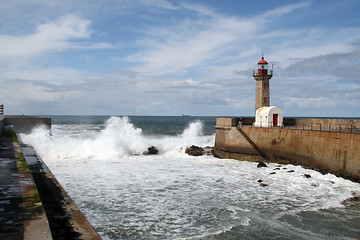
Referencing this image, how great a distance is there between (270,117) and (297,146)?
3.86 metres

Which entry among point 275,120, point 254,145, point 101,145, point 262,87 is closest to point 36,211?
point 254,145

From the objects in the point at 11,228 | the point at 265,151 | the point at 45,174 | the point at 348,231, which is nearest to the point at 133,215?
the point at 45,174

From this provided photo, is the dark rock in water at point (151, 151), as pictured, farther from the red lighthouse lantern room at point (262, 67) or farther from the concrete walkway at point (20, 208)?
the concrete walkway at point (20, 208)

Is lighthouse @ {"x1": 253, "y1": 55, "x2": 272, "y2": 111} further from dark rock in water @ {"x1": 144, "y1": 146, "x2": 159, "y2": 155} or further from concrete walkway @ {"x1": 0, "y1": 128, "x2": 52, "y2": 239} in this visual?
concrete walkway @ {"x1": 0, "y1": 128, "x2": 52, "y2": 239}

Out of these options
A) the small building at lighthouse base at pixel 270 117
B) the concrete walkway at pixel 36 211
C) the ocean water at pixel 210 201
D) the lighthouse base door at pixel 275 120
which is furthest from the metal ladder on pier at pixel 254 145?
the concrete walkway at pixel 36 211

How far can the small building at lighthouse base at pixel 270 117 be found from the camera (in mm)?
16750

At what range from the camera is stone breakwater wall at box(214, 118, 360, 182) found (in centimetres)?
1046

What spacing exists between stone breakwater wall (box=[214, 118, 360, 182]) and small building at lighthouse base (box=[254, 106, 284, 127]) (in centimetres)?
172

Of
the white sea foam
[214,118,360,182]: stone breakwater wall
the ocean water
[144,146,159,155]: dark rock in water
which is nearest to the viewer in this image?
the ocean water

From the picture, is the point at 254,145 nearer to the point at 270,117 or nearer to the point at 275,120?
the point at 270,117

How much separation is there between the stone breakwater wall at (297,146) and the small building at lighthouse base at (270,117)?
1.72 m

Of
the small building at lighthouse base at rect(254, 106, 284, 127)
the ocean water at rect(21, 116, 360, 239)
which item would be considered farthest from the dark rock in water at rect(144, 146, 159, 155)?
the small building at lighthouse base at rect(254, 106, 284, 127)

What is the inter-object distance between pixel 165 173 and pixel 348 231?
6.93 m

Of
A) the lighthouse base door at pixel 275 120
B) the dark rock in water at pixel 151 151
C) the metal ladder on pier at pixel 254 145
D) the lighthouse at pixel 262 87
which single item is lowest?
the dark rock in water at pixel 151 151
